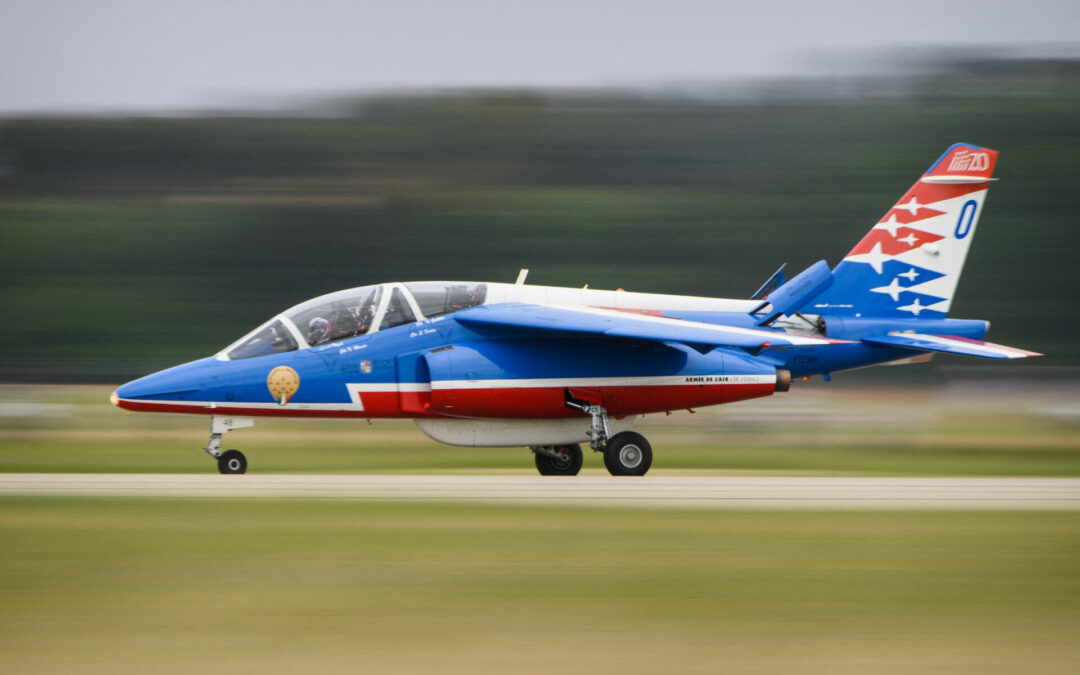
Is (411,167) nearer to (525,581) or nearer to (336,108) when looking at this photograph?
(336,108)

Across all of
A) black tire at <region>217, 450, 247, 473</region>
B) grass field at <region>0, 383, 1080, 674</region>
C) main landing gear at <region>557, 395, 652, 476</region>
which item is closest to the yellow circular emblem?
black tire at <region>217, 450, 247, 473</region>

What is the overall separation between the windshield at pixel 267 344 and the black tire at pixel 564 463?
3367 millimetres

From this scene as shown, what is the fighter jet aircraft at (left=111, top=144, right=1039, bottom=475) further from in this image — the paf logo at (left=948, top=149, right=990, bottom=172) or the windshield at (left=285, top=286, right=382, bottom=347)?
the paf logo at (left=948, top=149, right=990, bottom=172)

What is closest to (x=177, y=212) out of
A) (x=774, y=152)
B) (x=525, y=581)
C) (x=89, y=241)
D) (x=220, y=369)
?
(x=89, y=241)

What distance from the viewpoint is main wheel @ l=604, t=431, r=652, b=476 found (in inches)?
510

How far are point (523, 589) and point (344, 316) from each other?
6777mm

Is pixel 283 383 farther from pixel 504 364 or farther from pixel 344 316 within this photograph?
pixel 504 364

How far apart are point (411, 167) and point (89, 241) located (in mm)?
11686

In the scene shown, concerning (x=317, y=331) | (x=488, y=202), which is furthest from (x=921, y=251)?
(x=488, y=202)

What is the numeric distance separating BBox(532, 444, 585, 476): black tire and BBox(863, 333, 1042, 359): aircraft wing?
402 cm

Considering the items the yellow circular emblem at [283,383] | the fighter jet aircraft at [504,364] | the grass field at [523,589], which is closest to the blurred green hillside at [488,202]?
the fighter jet aircraft at [504,364]

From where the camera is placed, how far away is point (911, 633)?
18.9 feet

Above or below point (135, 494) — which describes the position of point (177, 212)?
above

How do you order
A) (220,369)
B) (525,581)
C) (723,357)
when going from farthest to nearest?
1. (723,357)
2. (220,369)
3. (525,581)
